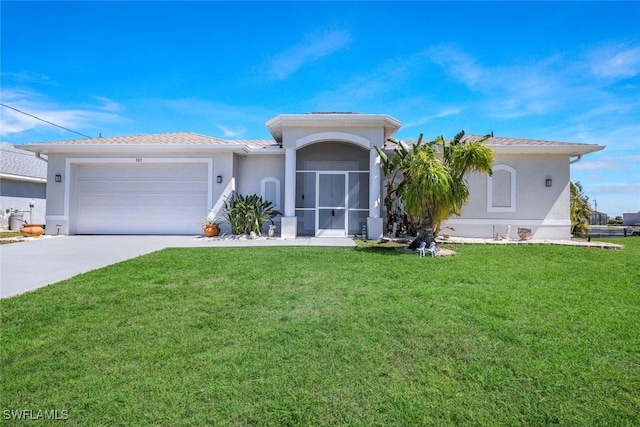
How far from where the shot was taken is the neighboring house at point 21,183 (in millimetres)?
19609

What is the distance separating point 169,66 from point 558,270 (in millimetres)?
17191

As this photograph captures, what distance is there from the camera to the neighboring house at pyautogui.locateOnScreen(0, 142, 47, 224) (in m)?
19.6

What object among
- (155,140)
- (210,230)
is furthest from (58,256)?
(155,140)

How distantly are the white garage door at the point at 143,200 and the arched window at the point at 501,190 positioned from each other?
38.9ft

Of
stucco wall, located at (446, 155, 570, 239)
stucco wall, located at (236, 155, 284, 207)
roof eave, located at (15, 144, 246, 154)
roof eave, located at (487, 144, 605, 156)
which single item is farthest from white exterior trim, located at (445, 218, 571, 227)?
roof eave, located at (15, 144, 246, 154)

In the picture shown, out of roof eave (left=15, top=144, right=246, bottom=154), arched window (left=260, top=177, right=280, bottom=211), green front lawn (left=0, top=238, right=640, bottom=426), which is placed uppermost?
roof eave (left=15, top=144, right=246, bottom=154)

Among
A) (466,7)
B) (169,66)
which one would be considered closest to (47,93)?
(169,66)

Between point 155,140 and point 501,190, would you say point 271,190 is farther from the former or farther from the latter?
point 501,190

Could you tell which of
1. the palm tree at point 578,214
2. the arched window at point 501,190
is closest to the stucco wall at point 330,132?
the arched window at point 501,190

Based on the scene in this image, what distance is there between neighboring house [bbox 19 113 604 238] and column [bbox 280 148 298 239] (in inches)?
1.6

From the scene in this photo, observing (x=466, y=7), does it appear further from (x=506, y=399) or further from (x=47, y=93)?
(x=47, y=93)

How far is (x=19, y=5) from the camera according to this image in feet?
37.5

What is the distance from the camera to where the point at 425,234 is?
9516 mm

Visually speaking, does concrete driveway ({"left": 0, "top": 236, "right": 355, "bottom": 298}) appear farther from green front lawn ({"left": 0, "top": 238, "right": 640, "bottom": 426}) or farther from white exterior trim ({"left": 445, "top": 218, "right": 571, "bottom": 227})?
white exterior trim ({"left": 445, "top": 218, "right": 571, "bottom": 227})
